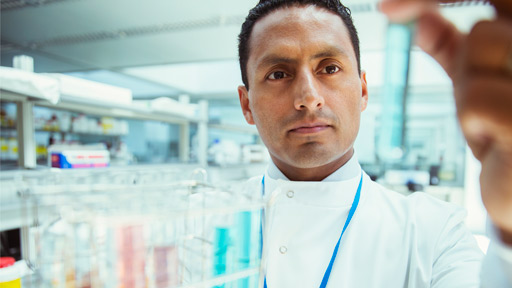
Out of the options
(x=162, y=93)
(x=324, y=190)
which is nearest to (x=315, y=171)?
(x=324, y=190)

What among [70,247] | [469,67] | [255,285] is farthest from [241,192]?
[469,67]

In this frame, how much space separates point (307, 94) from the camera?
768mm

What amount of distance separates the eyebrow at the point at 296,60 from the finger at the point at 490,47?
0.54 meters

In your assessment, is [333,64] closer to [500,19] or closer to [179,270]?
[500,19]

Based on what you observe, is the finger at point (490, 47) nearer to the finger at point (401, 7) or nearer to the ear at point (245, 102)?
the finger at point (401, 7)

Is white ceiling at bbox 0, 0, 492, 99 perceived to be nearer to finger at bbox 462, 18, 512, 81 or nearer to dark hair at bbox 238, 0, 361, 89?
dark hair at bbox 238, 0, 361, 89

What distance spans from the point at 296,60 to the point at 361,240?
583 millimetres

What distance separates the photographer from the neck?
3.26ft

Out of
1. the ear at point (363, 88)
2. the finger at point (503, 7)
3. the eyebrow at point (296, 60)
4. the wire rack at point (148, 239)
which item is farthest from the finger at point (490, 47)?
the ear at point (363, 88)

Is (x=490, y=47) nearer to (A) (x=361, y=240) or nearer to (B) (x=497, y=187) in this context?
(B) (x=497, y=187)

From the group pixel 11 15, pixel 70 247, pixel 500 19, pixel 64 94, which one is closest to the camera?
pixel 500 19

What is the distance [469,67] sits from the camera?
0.32 meters

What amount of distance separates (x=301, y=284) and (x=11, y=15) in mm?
4830

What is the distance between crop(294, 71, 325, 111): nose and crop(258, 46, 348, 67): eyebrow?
0.20ft
